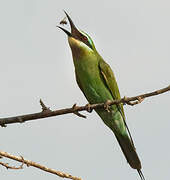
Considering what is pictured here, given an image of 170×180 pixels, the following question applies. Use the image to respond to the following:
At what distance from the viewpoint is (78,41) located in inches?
187

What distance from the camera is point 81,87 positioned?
4.81 m

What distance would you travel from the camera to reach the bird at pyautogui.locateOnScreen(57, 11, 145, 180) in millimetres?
4605

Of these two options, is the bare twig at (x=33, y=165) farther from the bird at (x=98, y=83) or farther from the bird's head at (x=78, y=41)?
the bird's head at (x=78, y=41)

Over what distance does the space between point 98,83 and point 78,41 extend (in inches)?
19.5

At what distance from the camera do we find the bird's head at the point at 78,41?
471 cm

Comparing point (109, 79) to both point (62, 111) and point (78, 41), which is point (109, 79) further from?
point (62, 111)

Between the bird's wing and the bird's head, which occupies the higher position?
the bird's head

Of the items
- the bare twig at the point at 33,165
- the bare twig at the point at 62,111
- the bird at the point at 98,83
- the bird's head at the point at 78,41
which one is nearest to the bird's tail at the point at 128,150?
the bird at the point at 98,83

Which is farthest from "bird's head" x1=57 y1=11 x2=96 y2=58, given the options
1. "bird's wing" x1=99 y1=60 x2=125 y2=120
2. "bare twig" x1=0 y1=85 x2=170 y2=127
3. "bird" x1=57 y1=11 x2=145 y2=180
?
"bare twig" x1=0 y1=85 x2=170 y2=127

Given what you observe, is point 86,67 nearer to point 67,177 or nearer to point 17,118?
point 17,118

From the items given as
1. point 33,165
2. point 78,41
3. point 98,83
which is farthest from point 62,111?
point 78,41

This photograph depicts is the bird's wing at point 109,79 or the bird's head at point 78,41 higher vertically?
the bird's head at point 78,41

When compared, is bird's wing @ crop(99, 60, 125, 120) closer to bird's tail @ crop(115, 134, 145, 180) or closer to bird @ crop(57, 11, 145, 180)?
bird @ crop(57, 11, 145, 180)

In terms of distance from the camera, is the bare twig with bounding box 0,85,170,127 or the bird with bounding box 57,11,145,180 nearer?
the bare twig with bounding box 0,85,170,127
